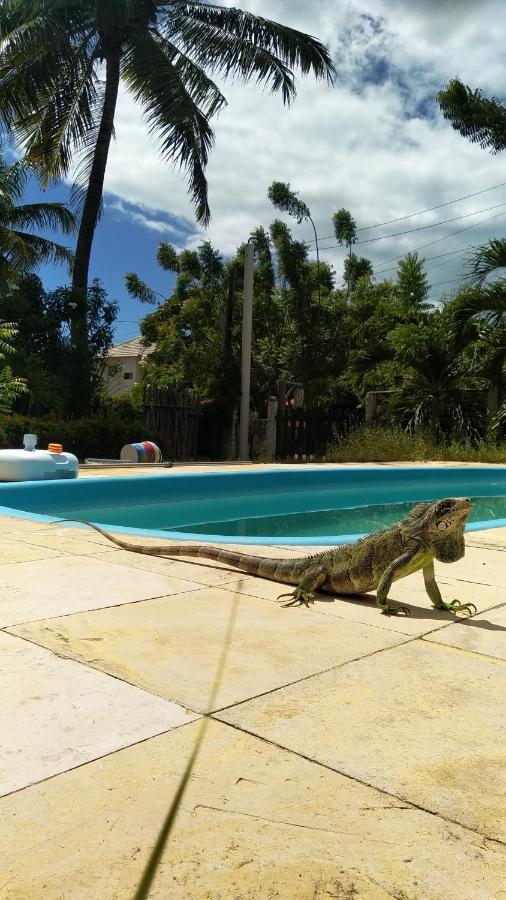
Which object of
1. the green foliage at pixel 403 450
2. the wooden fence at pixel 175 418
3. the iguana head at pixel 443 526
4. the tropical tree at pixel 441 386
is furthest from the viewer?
the tropical tree at pixel 441 386

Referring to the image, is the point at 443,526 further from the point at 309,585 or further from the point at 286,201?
the point at 286,201

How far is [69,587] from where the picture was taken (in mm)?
3598

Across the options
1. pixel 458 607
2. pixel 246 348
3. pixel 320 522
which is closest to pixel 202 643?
pixel 458 607

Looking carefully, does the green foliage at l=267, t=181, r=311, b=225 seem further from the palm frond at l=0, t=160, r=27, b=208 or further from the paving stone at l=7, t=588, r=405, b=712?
the paving stone at l=7, t=588, r=405, b=712

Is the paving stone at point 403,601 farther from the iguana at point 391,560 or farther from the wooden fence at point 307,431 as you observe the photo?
the wooden fence at point 307,431

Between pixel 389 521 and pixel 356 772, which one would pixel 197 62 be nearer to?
pixel 389 521

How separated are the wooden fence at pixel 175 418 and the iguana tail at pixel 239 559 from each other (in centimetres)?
1097

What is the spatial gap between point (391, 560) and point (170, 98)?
1447 centimetres

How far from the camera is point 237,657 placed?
8.68 feet

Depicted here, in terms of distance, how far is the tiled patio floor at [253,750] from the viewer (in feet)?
4.56

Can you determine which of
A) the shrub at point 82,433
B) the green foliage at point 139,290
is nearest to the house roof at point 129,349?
the green foliage at point 139,290

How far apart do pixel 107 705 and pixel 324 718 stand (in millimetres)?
678

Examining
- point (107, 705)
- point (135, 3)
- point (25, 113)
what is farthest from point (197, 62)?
point (107, 705)

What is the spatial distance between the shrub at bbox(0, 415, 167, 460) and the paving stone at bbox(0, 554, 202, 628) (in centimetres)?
755
